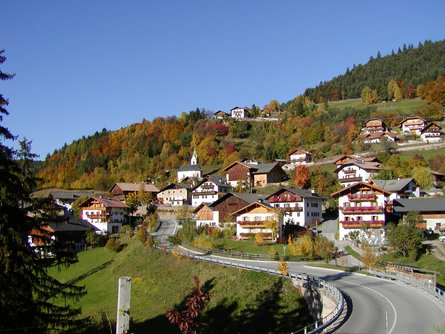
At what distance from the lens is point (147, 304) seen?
4134cm

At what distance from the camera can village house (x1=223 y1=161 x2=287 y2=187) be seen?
331 feet

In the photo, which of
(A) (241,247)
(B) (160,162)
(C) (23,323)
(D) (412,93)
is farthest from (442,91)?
(C) (23,323)

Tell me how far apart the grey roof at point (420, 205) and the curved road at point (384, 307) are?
82.5 ft

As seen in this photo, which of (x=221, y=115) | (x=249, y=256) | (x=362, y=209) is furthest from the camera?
(x=221, y=115)

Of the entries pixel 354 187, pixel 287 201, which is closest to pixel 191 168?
pixel 287 201

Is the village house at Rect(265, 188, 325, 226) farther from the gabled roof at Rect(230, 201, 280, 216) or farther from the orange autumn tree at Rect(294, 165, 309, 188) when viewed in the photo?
the orange autumn tree at Rect(294, 165, 309, 188)

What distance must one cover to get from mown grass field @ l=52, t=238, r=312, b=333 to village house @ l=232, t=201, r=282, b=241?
43.2 ft

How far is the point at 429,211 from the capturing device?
5853 centimetres

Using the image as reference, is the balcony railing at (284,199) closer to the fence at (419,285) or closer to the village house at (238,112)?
the fence at (419,285)

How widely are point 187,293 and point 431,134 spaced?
9259cm

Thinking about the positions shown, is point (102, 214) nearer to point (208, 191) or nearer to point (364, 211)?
point (208, 191)

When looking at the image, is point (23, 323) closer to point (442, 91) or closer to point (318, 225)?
point (318, 225)

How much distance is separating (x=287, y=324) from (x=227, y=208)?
40695mm

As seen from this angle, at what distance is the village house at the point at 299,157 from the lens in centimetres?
11351
